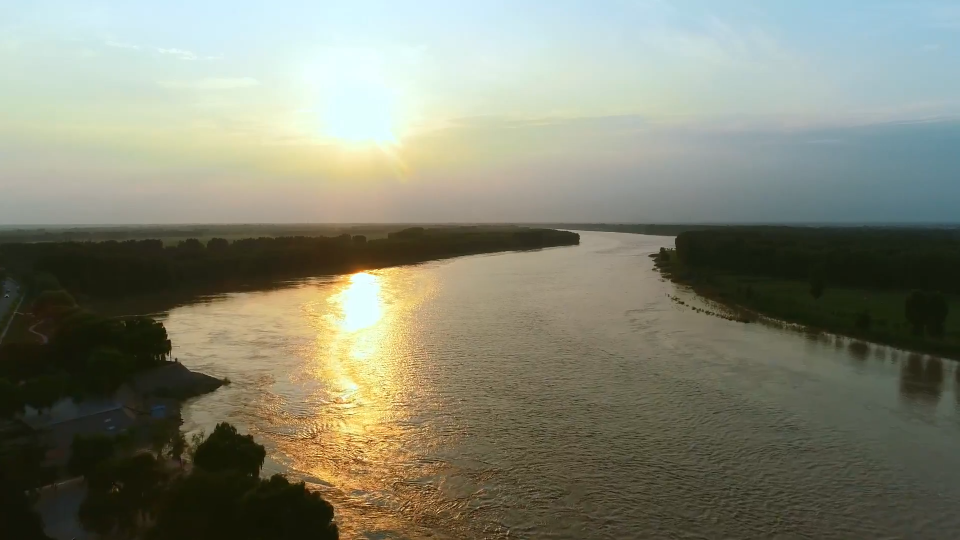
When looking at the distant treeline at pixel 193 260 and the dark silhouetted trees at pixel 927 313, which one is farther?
the distant treeline at pixel 193 260

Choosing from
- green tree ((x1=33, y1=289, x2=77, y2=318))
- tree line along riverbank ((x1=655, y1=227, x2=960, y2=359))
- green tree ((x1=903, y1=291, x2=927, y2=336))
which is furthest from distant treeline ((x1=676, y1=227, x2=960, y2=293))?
green tree ((x1=33, y1=289, x2=77, y2=318))

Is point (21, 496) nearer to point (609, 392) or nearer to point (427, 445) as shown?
point (427, 445)

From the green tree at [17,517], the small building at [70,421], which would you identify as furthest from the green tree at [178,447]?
the green tree at [17,517]

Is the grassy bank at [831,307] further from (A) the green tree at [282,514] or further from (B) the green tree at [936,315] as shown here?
(A) the green tree at [282,514]

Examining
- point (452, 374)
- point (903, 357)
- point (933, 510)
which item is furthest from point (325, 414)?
point (903, 357)

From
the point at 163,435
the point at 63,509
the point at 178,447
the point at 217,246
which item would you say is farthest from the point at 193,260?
the point at 63,509

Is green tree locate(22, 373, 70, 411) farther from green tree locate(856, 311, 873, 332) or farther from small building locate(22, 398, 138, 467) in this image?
green tree locate(856, 311, 873, 332)
